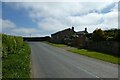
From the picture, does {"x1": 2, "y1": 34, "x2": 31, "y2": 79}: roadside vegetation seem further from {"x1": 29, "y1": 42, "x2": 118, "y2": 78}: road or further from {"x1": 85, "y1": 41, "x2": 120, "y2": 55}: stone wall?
{"x1": 85, "y1": 41, "x2": 120, "y2": 55}: stone wall

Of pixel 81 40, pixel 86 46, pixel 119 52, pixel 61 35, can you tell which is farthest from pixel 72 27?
pixel 119 52

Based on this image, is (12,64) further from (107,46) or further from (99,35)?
(99,35)

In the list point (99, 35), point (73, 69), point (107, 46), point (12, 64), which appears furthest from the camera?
point (99, 35)

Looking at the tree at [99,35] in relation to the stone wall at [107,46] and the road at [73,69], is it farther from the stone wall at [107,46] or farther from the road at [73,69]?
the road at [73,69]

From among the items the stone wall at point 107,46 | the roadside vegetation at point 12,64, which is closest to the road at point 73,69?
the roadside vegetation at point 12,64

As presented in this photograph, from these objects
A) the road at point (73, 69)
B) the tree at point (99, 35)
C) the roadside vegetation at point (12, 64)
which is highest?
the tree at point (99, 35)

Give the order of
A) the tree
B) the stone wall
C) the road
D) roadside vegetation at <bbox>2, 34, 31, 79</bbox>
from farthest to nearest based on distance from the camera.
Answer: the tree < the stone wall < the road < roadside vegetation at <bbox>2, 34, 31, 79</bbox>

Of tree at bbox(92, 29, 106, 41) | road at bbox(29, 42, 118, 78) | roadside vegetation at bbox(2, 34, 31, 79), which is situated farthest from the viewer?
tree at bbox(92, 29, 106, 41)

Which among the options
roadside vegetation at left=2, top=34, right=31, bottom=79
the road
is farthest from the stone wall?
roadside vegetation at left=2, top=34, right=31, bottom=79

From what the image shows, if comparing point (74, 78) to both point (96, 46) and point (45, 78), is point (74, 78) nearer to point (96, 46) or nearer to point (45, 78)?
point (45, 78)

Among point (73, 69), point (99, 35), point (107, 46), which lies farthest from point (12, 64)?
point (99, 35)

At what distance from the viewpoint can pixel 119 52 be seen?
37.9m

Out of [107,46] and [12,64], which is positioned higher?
[107,46]

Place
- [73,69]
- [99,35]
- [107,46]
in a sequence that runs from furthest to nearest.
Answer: [99,35]
[107,46]
[73,69]
